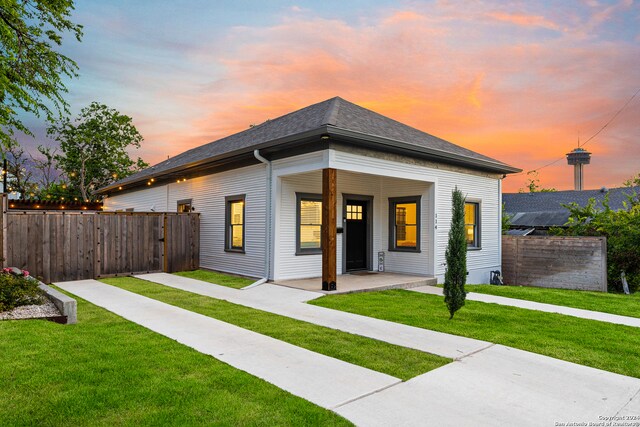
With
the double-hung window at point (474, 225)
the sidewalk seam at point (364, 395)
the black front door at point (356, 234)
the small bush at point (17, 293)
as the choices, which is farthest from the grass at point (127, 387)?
the double-hung window at point (474, 225)

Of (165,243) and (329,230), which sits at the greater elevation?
(329,230)

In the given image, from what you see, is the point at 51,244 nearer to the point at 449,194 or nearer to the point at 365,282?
the point at 365,282

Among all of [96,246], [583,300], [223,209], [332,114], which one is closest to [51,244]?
[96,246]

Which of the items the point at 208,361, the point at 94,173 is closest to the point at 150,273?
the point at 208,361

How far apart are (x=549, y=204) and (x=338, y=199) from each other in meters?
23.3

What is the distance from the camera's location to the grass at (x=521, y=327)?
473 cm

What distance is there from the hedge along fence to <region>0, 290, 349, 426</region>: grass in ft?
18.7

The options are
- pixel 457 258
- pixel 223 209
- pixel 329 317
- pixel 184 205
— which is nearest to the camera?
pixel 457 258

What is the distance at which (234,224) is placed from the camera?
12047mm

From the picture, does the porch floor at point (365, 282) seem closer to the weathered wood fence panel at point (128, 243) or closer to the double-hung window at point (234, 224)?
the double-hung window at point (234, 224)

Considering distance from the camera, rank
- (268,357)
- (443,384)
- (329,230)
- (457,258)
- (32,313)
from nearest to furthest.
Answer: (443,384) → (268,357) → (32,313) → (457,258) → (329,230)

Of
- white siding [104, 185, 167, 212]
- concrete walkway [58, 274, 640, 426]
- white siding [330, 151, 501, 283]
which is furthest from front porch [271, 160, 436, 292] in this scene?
white siding [104, 185, 167, 212]

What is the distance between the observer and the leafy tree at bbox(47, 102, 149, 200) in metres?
33.5

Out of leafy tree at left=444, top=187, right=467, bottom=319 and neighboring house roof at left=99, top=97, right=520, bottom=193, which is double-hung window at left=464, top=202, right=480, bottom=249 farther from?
leafy tree at left=444, top=187, right=467, bottom=319
